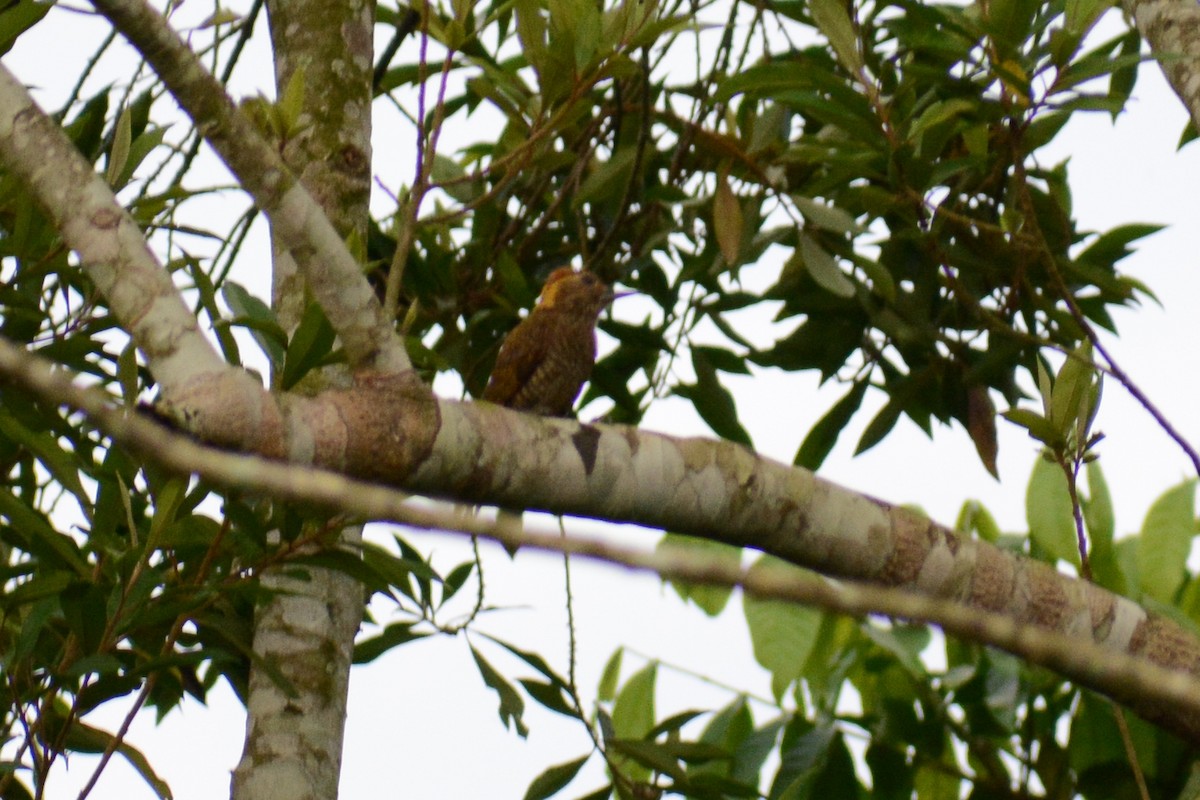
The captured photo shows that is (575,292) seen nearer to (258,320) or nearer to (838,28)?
(838,28)

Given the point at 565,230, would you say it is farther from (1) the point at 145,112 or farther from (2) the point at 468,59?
(1) the point at 145,112

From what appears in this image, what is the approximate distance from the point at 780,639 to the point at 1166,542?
1.23m

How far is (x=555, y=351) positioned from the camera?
3432 mm

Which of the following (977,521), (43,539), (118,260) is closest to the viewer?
(118,260)

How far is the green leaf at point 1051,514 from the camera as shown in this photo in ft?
12.3

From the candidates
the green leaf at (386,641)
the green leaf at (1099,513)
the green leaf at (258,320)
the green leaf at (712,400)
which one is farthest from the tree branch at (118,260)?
the green leaf at (1099,513)

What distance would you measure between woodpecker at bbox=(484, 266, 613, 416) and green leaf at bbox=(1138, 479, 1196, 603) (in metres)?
1.78

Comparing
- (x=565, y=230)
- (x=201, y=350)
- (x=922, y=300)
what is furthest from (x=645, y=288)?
(x=201, y=350)

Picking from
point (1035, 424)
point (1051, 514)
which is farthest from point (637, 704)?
point (1035, 424)

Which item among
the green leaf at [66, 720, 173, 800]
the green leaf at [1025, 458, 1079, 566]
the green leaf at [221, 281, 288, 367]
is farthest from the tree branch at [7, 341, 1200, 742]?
the green leaf at [1025, 458, 1079, 566]

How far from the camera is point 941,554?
6.50 feet

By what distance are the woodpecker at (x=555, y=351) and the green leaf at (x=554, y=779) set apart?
3.13 ft

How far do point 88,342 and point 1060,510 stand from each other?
105 inches

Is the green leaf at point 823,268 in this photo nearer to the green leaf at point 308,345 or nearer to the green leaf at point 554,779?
the green leaf at point 554,779
